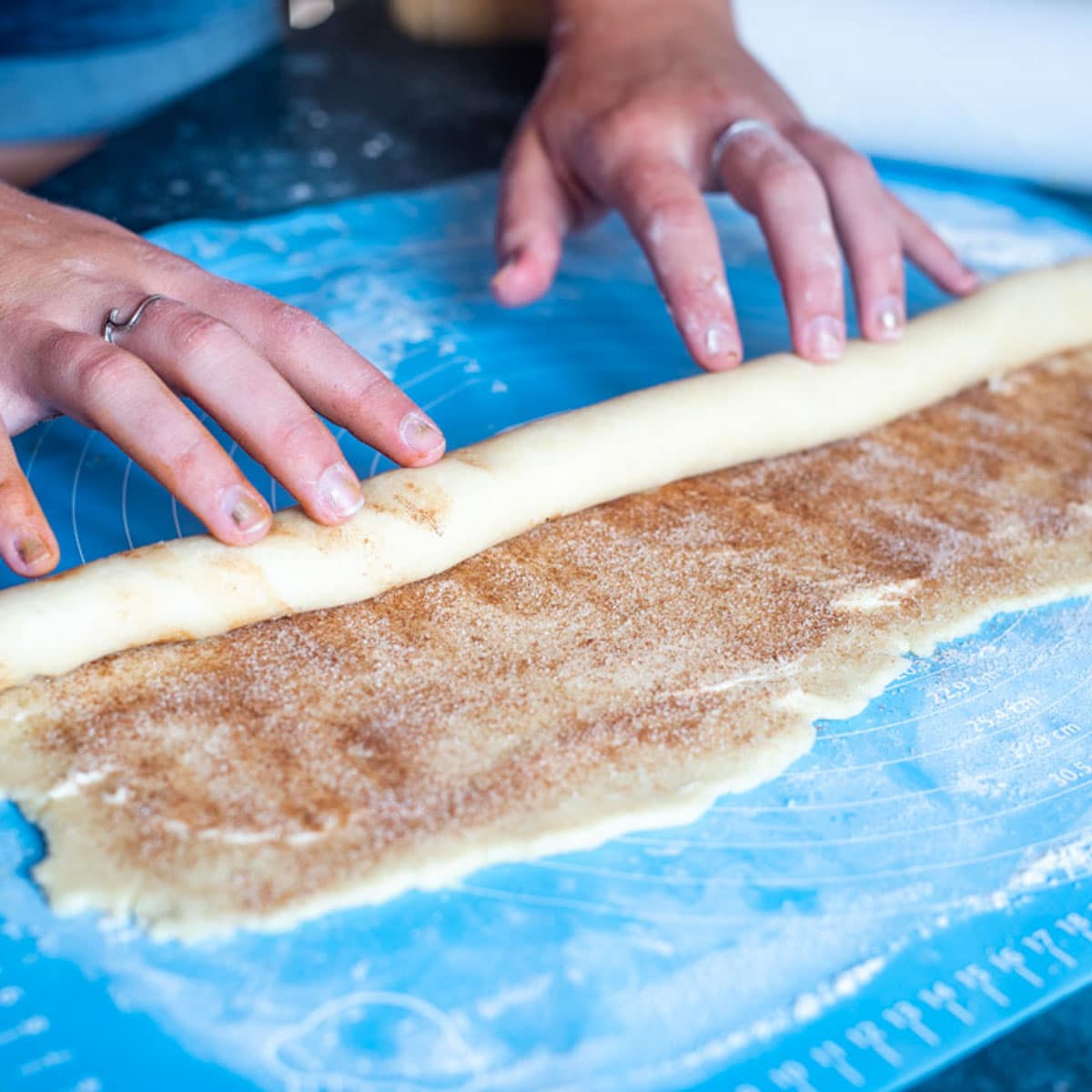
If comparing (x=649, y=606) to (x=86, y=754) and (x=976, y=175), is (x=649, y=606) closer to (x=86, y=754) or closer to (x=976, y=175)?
(x=86, y=754)

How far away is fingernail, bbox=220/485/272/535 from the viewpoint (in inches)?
45.9

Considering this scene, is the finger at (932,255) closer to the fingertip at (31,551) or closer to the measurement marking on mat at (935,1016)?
the measurement marking on mat at (935,1016)

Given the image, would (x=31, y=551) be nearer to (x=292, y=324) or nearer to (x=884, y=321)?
(x=292, y=324)

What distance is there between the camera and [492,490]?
1379 mm

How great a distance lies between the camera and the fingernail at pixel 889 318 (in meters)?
1.78

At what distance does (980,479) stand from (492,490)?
29.1 inches

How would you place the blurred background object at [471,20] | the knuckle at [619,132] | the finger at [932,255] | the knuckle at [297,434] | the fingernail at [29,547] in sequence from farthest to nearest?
the blurred background object at [471,20], the finger at [932,255], the knuckle at [619,132], the knuckle at [297,434], the fingernail at [29,547]

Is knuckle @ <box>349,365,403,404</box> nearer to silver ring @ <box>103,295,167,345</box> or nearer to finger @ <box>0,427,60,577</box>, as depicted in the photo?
silver ring @ <box>103,295,167,345</box>

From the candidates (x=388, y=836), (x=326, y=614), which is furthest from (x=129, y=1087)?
(x=326, y=614)

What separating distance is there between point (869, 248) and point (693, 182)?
0.99 feet

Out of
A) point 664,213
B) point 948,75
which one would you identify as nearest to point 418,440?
point 664,213

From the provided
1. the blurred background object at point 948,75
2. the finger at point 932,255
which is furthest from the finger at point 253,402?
the blurred background object at point 948,75

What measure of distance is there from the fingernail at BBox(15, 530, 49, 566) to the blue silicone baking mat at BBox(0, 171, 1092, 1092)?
24cm

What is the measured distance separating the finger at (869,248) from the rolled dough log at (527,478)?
5 centimetres
